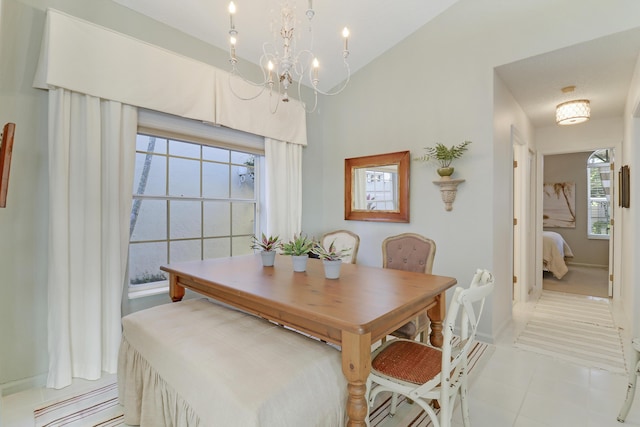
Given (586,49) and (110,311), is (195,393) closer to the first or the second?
(110,311)

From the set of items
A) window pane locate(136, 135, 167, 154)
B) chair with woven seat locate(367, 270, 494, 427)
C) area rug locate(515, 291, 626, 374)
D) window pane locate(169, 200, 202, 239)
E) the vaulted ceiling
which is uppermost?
the vaulted ceiling

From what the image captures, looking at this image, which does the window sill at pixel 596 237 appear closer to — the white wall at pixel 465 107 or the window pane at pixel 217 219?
the white wall at pixel 465 107

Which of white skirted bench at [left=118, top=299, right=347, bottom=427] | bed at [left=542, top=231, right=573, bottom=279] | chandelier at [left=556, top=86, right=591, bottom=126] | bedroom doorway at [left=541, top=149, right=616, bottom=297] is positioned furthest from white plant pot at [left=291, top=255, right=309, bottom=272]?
bedroom doorway at [left=541, top=149, right=616, bottom=297]

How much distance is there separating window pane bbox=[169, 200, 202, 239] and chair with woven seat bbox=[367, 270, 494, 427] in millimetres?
2128

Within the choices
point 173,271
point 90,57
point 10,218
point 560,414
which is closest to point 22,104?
point 90,57

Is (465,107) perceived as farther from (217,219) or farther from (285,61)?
(217,219)

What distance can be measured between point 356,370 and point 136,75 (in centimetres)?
258

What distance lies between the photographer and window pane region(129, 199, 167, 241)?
2.67 metres

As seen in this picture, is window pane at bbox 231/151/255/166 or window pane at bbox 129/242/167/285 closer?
window pane at bbox 129/242/167/285

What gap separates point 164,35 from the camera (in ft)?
8.80

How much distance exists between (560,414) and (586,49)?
267 centimetres

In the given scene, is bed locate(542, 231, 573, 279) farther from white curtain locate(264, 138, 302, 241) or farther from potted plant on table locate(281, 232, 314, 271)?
potted plant on table locate(281, 232, 314, 271)

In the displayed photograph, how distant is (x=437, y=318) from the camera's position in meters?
1.86

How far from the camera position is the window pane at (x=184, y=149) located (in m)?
2.90
